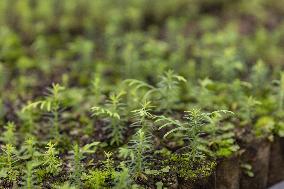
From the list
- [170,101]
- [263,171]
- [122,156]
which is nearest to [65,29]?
[170,101]

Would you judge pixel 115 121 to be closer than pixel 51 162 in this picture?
No

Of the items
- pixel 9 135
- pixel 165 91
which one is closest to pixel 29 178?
pixel 9 135

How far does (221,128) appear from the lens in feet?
13.8

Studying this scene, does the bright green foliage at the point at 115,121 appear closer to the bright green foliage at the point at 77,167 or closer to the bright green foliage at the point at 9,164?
the bright green foliage at the point at 77,167

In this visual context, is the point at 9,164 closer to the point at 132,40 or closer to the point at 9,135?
the point at 9,135

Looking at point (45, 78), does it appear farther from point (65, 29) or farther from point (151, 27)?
point (151, 27)

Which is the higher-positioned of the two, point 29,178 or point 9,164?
point 9,164

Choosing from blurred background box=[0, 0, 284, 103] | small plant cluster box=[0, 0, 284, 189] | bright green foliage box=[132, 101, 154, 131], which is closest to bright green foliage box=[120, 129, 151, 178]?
small plant cluster box=[0, 0, 284, 189]

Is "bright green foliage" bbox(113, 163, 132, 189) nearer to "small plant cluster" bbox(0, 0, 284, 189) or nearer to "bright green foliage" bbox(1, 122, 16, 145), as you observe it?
"small plant cluster" bbox(0, 0, 284, 189)

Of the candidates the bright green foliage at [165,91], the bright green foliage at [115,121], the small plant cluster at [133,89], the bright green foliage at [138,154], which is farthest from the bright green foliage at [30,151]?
the bright green foliage at [165,91]

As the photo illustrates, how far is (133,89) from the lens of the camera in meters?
4.57

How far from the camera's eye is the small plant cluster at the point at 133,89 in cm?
371

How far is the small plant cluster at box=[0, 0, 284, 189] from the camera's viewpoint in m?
3.71

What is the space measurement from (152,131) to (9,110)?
140 cm
